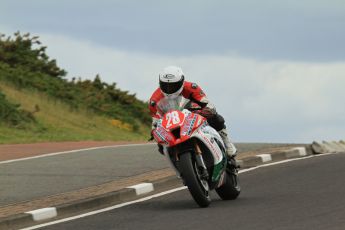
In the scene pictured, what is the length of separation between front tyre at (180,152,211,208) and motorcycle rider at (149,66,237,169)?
64cm

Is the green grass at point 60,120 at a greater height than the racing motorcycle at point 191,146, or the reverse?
the green grass at point 60,120

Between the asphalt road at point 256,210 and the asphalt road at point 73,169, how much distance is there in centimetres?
196

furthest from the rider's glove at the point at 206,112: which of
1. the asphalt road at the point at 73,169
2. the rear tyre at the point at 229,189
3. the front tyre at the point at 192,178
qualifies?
the asphalt road at the point at 73,169

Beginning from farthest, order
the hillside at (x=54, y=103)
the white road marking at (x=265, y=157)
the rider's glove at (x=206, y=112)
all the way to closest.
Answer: the hillside at (x=54, y=103) < the white road marking at (x=265, y=157) < the rider's glove at (x=206, y=112)

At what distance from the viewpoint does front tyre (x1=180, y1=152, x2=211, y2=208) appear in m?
12.2

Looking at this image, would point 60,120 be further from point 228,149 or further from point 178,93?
point 178,93

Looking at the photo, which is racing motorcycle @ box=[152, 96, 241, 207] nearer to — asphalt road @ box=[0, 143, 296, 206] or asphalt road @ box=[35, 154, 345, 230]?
asphalt road @ box=[35, 154, 345, 230]

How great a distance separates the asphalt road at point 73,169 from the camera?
1512 centimetres

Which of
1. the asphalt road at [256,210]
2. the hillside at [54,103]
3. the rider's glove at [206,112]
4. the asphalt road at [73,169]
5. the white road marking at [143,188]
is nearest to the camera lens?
the asphalt road at [256,210]

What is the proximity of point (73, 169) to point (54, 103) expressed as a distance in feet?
77.8

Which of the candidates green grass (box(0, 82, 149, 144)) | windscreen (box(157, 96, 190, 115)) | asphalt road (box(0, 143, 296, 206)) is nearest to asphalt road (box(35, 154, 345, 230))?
windscreen (box(157, 96, 190, 115))

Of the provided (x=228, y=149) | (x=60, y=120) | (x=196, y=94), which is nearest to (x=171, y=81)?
(x=196, y=94)

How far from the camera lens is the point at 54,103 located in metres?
41.4

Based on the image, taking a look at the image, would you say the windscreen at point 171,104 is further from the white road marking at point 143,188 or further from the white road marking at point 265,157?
the white road marking at point 265,157
